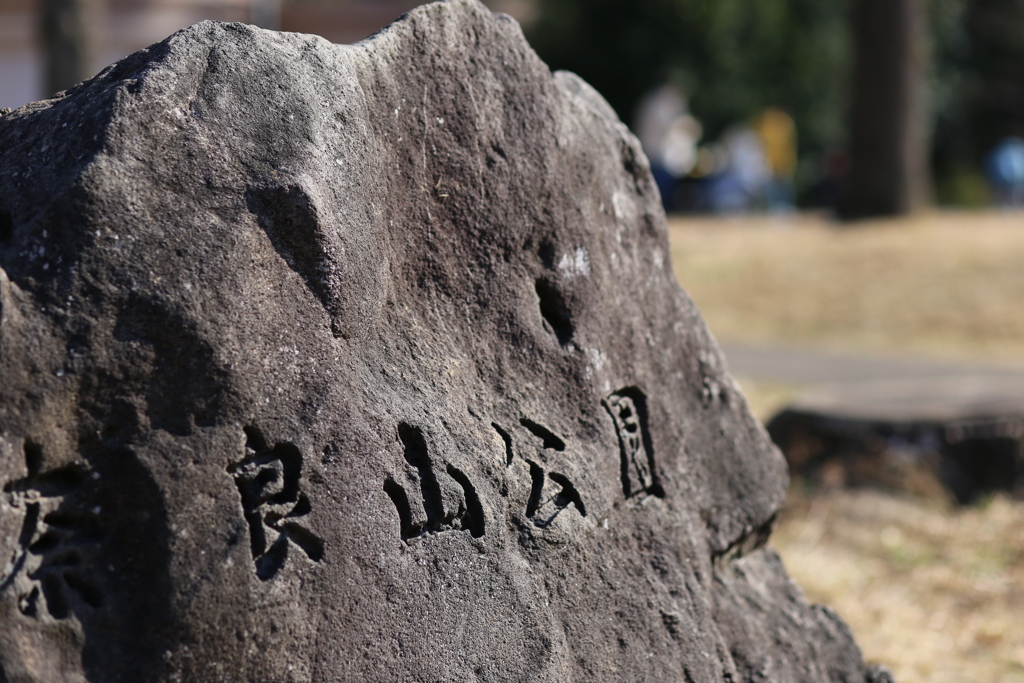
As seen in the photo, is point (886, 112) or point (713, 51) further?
point (713, 51)

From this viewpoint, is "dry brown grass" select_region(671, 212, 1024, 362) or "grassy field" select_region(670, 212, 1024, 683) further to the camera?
"dry brown grass" select_region(671, 212, 1024, 362)

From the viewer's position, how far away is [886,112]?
11.4 m

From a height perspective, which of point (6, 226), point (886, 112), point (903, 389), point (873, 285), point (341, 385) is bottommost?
point (903, 389)

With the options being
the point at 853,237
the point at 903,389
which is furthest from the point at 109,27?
the point at 903,389

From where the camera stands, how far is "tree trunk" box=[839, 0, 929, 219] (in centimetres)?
1093

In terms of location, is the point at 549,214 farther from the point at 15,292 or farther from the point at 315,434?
the point at 15,292

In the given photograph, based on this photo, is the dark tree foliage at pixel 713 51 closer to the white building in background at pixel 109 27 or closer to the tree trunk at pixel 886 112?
the white building in background at pixel 109 27

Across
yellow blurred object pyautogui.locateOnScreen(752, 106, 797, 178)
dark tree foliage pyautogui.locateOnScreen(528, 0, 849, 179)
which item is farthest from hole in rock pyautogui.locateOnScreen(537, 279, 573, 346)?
dark tree foliage pyautogui.locateOnScreen(528, 0, 849, 179)

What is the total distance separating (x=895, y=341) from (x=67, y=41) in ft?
21.3

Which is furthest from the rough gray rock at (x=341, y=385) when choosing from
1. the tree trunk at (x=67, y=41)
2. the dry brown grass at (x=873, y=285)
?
the dry brown grass at (x=873, y=285)

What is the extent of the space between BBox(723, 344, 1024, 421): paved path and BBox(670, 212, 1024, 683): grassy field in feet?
1.23

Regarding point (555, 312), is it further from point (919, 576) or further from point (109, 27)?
point (109, 27)

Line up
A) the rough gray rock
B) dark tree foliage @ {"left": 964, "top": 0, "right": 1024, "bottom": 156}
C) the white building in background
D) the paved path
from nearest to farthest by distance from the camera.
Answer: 1. the rough gray rock
2. the paved path
3. the white building in background
4. dark tree foliage @ {"left": 964, "top": 0, "right": 1024, "bottom": 156}

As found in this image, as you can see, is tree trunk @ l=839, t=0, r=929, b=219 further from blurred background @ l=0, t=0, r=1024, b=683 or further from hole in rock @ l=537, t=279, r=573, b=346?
hole in rock @ l=537, t=279, r=573, b=346
